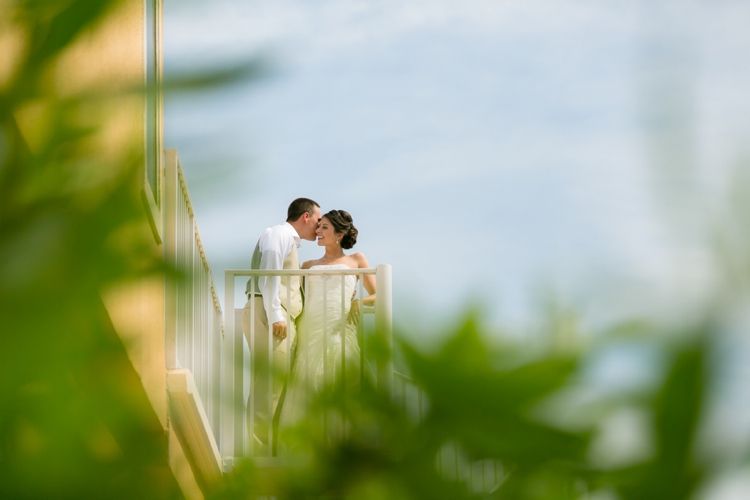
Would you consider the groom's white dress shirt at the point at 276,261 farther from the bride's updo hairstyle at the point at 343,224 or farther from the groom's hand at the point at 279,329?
the bride's updo hairstyle at the point at 343,224

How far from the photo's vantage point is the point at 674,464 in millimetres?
146

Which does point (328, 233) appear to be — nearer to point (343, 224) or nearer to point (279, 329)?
point (343, 224)

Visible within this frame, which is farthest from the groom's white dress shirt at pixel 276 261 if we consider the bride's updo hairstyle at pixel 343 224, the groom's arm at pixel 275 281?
the bride's updo hairstyle at pixel 343 224

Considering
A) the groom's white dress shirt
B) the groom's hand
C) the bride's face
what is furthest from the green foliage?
the bride's face

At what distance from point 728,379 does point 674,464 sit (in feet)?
0.08

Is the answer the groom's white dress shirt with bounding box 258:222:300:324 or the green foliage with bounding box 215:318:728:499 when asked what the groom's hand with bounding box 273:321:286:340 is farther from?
the green foliage with bounding box 215:318:728:499

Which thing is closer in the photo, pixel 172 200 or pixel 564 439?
pixel 564 439

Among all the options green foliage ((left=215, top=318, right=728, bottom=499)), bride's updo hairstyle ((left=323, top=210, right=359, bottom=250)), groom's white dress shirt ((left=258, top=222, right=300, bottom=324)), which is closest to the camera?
green foliage ((left=215, top=318, right=728, bottom=499))

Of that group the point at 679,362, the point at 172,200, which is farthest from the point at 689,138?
the point at 172,200

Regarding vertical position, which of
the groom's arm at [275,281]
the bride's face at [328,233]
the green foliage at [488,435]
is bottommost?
the groom's arm at [275,281]

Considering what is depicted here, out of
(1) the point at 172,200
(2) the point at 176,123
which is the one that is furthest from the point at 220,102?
(1) the point at 172,200

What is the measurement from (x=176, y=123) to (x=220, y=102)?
1cm

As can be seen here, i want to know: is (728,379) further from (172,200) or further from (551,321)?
(172,200)

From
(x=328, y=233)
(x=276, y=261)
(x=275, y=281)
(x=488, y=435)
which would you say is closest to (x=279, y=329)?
(x=275, y=281)
